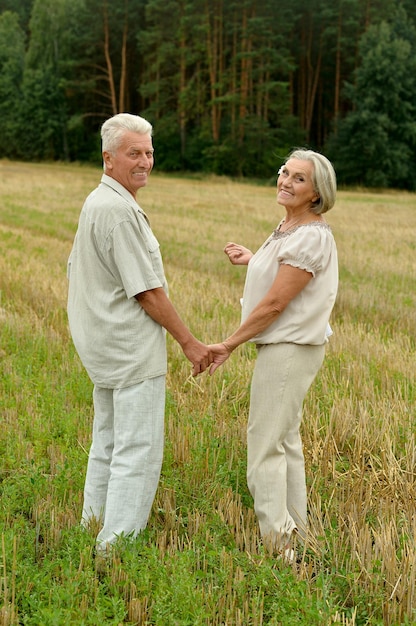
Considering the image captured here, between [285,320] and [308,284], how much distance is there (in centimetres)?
22

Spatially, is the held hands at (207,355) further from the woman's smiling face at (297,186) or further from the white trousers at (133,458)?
the woman's smiling face at (297,186)

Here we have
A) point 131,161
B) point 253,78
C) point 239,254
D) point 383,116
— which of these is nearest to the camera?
point 131,161

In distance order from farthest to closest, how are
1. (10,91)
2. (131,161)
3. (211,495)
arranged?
(10,91) < (211,495) < (131,161)

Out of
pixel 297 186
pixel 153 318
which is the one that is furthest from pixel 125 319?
pixel 297 186

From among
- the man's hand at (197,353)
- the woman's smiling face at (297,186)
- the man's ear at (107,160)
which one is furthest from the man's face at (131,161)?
the man's hand at (197,353)

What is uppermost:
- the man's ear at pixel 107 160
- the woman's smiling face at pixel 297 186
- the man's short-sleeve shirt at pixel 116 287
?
the man's ear at pixel 107 160

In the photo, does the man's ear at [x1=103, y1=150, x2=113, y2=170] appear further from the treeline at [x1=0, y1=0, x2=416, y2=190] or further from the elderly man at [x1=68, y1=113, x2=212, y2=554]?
the treeline at [x1=0, y1=0, x2=416, y2=190]

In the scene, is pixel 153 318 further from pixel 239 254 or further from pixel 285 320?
pixel 239 254

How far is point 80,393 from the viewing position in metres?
6.08

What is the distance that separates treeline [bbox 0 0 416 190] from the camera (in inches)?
1864

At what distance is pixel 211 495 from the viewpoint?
4.37 metres

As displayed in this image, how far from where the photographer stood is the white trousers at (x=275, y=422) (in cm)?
383

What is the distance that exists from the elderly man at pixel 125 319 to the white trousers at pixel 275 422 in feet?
1.59

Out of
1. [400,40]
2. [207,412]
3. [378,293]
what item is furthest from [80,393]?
[400,40]
